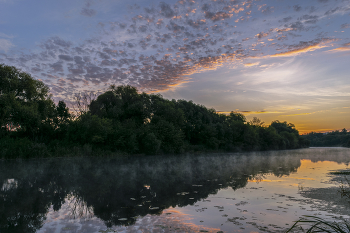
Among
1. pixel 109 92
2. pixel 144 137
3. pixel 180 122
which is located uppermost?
pixel 109 92

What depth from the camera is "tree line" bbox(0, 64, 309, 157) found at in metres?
37.0

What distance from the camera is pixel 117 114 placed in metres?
52.6

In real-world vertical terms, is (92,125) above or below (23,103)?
below

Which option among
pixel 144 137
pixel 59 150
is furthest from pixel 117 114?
pixel 59 150

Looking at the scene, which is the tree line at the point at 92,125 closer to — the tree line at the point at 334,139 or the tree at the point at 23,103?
the tree at the point at 23,103

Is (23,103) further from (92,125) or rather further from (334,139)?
(334,139)

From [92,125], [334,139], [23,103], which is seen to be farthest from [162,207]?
[334,139]

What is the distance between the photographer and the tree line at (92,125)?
121 ft

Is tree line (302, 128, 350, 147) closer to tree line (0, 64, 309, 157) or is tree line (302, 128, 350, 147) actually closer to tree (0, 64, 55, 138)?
tree line (0, 64, 309, 157)

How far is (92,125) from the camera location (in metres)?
41.2

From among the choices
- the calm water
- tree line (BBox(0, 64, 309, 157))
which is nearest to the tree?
tree line (BBox(0, 64, 309, 157))

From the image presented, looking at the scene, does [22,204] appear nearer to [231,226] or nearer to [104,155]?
[231,226]

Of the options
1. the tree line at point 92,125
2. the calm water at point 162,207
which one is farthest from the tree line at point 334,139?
the calm water at point 162,207

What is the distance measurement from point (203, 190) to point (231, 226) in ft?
17.4
